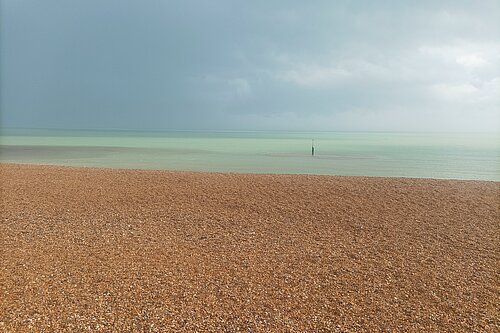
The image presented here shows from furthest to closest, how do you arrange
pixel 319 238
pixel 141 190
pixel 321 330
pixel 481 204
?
pixel 141 190 < pixel 481 204 < pixel 319 238 < pixel 321 330

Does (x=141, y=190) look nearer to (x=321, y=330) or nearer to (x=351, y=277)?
(x=351, y=277)

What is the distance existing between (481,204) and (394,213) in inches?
135

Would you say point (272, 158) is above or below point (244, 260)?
above

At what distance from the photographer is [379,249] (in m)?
7.50

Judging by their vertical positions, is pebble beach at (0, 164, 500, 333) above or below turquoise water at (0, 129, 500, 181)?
below

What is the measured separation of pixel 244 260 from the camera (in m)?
6.71

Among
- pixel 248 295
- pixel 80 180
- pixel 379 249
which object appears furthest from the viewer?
pixel 80 180

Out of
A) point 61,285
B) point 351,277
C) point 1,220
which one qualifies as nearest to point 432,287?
point 351,277

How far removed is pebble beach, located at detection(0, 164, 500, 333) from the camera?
473cm

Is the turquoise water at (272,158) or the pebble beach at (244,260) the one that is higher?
the turquoise water at (272,158)

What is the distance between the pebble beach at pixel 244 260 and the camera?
4.73 m

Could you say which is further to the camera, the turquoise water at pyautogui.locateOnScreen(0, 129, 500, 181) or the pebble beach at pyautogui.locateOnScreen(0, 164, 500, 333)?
the turquoise water at pyautogui.locateOnScreen(0, 129, 500, 181)

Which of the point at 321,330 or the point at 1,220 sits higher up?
the point at 1,220

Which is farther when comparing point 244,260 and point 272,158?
point 272,158
